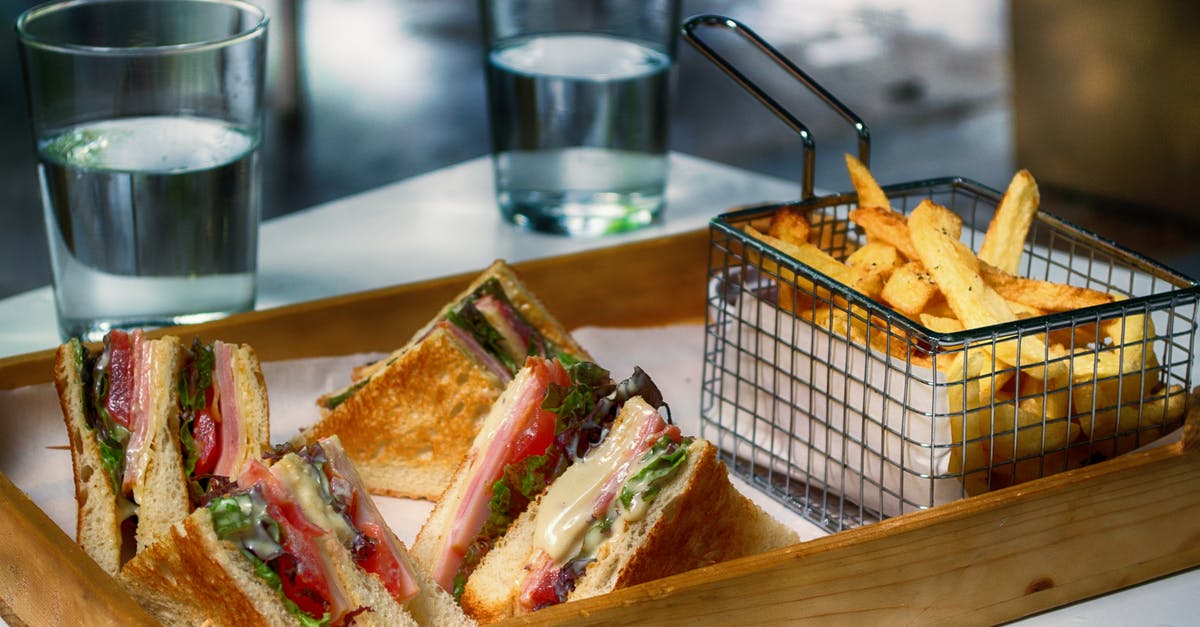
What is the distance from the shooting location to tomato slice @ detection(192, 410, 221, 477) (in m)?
1.62

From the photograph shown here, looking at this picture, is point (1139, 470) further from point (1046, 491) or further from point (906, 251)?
point (906, 251)

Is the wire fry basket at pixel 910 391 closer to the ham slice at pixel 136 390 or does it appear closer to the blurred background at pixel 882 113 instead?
the ham slice at pixel 136 390

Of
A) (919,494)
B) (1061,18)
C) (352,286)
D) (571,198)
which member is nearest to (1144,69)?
(1061,18)

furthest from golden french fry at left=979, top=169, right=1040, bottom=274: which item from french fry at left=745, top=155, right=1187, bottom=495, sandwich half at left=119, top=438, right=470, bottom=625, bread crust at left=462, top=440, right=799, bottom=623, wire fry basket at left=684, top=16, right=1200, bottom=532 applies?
sandwich half at left=119, top=438, right=470, bottom=625

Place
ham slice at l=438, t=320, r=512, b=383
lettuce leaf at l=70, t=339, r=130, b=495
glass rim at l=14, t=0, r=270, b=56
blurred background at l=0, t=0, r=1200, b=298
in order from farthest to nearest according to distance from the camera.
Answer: blurred background at l=0, t=0, r=1200, b=298, glass rim at l=14, t=0, r=270, b=56, ham slice at l=438, t=320, r=512, b=383, lettuce leaf at l=70, t=339, r=130, b=495

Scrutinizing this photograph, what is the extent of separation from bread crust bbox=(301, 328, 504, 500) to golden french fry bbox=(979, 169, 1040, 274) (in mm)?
665

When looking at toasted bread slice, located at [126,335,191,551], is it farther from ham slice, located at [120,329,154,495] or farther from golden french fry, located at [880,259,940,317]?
golden french fry, located at [880,259,940,317]

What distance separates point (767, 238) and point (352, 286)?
3.18ft

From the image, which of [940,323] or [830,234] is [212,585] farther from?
[830,234]

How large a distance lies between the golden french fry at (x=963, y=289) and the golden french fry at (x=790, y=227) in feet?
0.49

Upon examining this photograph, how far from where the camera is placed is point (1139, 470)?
4.72ft

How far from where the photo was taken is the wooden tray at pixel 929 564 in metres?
1.18

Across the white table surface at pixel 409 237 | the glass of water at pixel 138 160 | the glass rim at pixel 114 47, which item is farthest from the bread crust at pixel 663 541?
the white table surface at pixel 409 237

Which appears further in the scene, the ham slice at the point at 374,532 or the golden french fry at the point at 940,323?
the golden french fry at the point at 940,323
